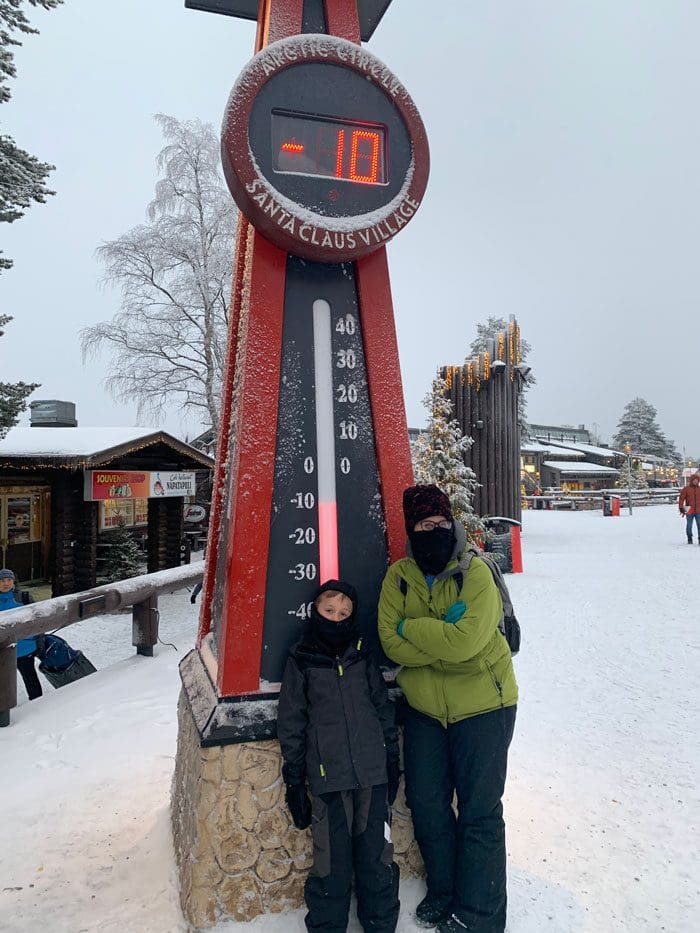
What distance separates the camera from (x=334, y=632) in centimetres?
248

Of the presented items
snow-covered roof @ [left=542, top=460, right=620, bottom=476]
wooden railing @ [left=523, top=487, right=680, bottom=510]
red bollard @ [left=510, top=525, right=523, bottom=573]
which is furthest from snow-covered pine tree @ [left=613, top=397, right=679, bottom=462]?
red bollard @ [left=510, top=525, right=523, bottom=573]

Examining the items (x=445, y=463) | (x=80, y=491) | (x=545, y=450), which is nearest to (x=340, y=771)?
(x=445, y=463)

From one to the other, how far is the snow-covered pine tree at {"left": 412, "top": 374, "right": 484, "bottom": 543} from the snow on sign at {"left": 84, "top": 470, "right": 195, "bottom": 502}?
537 centimetres

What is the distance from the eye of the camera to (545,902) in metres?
2.65

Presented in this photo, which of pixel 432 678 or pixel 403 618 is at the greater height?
pixel 403 618

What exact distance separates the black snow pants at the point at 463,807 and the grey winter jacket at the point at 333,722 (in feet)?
0.70

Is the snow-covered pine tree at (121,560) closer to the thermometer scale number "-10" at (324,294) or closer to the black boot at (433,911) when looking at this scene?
the thermometer scale number "-10" at (324,294)

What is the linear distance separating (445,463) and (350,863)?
8409mm

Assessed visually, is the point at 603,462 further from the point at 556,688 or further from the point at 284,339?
the point at 284,339

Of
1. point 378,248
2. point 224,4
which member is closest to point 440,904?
point 378,248

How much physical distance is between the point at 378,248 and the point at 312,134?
66 cm

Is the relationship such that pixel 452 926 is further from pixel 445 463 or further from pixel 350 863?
pixel 445 463

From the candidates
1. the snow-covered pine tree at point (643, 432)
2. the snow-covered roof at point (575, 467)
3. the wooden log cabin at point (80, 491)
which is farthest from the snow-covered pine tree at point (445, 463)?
the snow-covered pine tree at point (643, 432)

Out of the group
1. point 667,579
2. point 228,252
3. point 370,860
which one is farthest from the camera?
point 228,252
